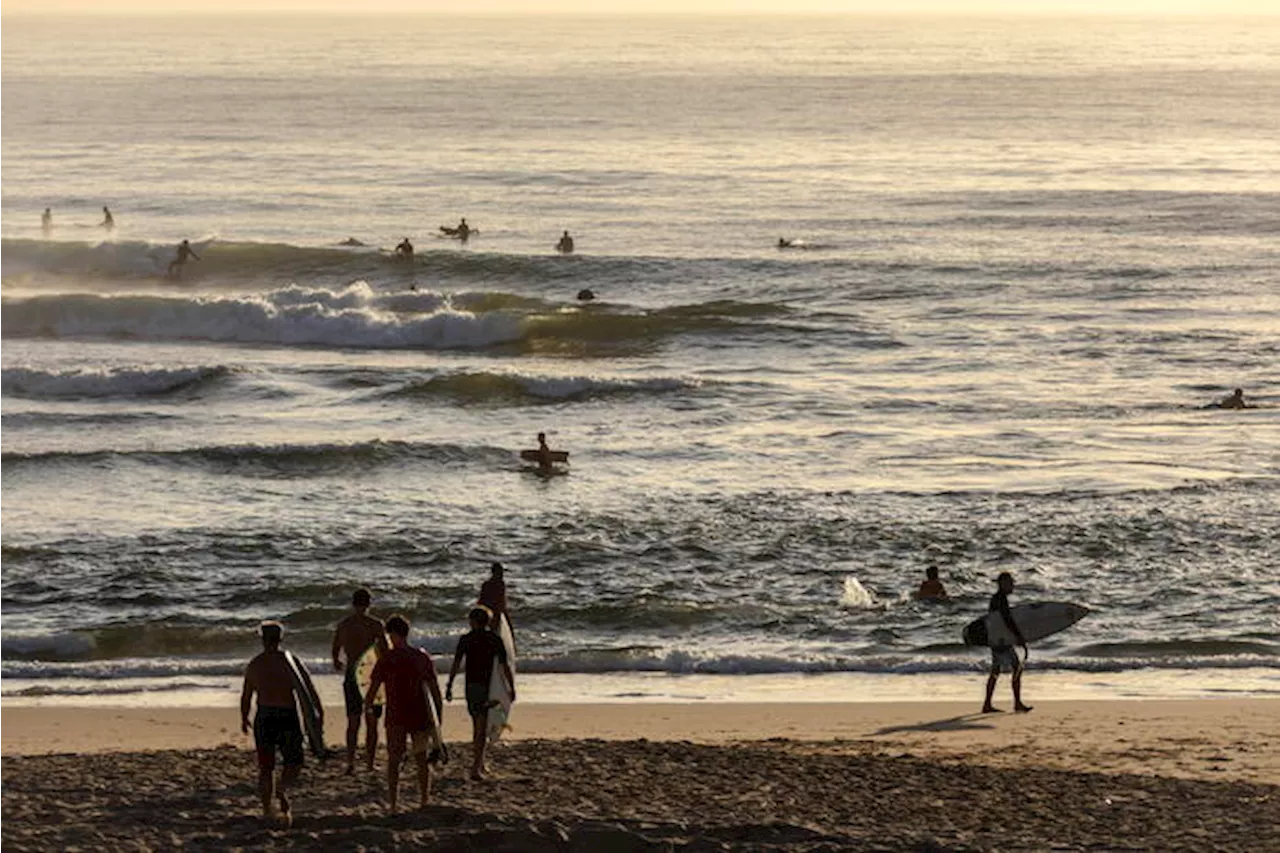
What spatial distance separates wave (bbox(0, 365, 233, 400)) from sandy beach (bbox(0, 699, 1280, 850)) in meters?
18.8

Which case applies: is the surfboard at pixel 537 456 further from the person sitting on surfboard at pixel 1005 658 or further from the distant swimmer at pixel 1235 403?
the person sitting on surfboard at pixel 1005 658

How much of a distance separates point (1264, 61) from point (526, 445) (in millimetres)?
156188

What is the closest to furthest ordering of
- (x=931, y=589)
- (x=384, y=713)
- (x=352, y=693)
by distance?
(x=384, y=713) < (x=352, y=693) < (x=931, y=589)

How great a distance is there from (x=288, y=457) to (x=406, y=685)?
1702 centimetres

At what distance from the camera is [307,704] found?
535 inches

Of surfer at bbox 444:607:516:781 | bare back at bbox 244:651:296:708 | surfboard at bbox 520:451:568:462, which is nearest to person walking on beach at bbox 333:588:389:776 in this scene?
surfer at bbox 444:607:516:781

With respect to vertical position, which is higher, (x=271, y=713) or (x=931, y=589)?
(x=271, y=713)

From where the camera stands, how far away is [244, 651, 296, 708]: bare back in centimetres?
1309

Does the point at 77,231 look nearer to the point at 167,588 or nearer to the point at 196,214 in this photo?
the point at 196,214

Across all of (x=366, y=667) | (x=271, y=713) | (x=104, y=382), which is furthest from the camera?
(x=104, y=382)

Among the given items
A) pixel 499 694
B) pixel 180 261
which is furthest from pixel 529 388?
pixel 499 694

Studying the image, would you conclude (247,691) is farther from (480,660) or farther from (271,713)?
(480,660)

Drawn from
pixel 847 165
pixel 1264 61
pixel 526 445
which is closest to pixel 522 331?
pixel 526 445

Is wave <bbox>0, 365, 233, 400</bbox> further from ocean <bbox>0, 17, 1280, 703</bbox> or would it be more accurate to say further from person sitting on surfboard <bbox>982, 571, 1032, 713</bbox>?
person sitting on surfboard <bbox>982, 571, 1032, 713</bbox>
